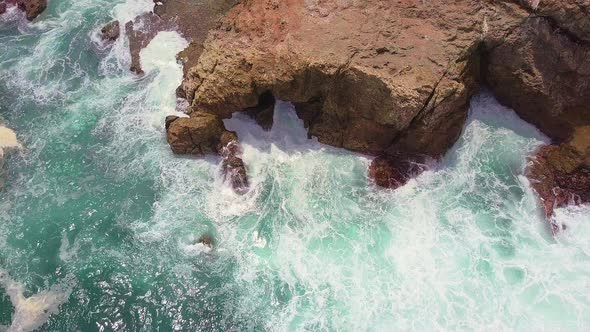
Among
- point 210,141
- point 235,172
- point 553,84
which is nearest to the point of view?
point 553,84

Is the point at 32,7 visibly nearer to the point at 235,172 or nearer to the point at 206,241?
the point at 235,172

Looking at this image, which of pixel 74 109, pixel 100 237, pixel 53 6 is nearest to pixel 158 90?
pixel 74 109

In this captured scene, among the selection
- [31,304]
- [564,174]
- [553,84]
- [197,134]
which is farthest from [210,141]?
[564,174]

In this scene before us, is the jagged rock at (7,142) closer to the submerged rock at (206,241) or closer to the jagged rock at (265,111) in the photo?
the submerged rock at (206,241)

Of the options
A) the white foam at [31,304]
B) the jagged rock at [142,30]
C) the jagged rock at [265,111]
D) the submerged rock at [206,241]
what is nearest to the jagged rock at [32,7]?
the jagged rock at [142,30]

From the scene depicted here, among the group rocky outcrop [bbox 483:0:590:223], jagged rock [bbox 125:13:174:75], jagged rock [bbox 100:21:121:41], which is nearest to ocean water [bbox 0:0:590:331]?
rocky outcrop [bbox 483:0:590:223]

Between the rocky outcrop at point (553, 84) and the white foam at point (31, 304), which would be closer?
the white foam at point (31, 304)
